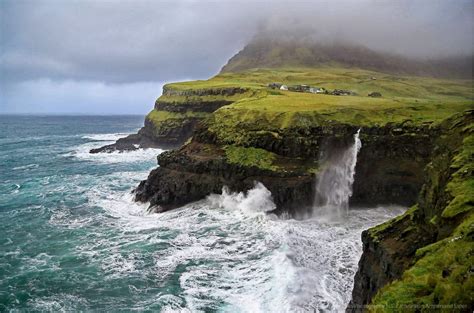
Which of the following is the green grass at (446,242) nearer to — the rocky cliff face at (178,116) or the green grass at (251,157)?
the green grass at (251,157)

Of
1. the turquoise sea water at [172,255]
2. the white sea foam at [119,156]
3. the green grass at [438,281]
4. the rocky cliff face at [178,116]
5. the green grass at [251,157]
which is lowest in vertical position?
the turquoise sea water at [172,255]

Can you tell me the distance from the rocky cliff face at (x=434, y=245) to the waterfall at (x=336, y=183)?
20.4 meters

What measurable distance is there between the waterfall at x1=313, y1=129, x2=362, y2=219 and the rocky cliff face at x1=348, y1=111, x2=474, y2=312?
67.1 feet

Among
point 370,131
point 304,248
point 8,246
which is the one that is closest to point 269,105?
point 370,131

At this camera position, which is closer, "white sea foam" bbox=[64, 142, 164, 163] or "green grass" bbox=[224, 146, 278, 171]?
"green grass" bbox=[224, 146, 278, 171]

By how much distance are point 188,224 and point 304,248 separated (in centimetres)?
1266

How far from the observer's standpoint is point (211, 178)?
45.6 metres

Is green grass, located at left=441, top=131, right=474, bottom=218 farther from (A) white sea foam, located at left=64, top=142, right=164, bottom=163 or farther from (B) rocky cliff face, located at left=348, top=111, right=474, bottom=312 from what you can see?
(A) white sea foam, located at left=64, top=142, right=164, bottom=163

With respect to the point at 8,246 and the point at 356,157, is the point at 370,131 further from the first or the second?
the point at 8,246

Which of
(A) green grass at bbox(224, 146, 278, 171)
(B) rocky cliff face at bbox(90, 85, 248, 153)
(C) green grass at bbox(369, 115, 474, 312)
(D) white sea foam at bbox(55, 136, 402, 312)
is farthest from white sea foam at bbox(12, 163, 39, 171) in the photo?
(C) green grass at bbox(369, 115, 474, 312)

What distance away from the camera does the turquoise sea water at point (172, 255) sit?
79.7 ft

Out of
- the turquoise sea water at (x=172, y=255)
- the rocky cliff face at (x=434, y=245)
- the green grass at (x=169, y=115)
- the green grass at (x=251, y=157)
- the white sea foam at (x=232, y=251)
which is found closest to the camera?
the rocky cliff face at (x=434, y=245)

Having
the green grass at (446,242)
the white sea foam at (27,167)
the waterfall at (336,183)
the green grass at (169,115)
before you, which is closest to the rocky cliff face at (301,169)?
the waterfall at (336,183)

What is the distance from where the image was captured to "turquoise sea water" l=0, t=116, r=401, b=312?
957 inches
